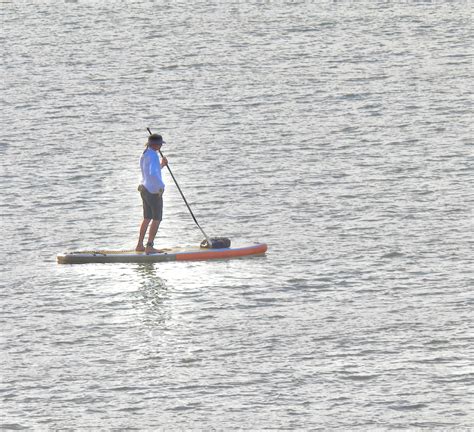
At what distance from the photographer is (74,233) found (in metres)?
27.9

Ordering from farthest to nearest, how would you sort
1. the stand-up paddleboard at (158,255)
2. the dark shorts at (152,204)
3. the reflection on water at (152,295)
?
1. the dark shorts at (152,204)
2. the stand-up paddleboard at (158,255)
3. the reflection on water at (152,295)

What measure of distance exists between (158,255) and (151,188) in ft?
3.73

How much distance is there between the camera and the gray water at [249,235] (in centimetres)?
1838

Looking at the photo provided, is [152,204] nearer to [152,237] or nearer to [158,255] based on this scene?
[152,237]

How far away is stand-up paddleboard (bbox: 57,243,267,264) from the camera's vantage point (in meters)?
25.2

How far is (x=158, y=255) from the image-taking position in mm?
25156

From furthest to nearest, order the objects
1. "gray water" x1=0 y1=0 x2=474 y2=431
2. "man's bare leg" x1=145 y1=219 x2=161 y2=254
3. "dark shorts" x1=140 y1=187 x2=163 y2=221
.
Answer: "dark shorts" x1=140 y1=187 x2=163 y2=221
"man's bare leg" x1=145 y1=219 x2=161 y2=254
"gray water" x1=0 y1=0 x2=474 y2=431

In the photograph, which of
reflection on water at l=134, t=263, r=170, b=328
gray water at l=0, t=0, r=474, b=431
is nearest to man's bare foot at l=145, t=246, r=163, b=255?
reflection on water at l=134, t=263, r=170, b=328

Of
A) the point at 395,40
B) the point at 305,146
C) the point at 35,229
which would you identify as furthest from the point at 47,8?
the point at 35,229

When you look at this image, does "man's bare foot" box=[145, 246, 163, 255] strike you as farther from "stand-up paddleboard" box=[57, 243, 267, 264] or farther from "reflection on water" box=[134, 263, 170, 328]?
"reflection on water" box=[134, 263, 170, 328]

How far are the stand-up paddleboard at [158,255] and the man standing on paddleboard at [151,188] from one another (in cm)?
18

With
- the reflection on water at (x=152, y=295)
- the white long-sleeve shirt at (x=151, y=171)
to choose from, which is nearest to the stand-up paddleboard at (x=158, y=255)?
the reflection on water at (x=152, y=295)

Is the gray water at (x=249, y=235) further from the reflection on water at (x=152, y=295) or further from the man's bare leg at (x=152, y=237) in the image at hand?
the man's bare leg at (x=152, y=237)

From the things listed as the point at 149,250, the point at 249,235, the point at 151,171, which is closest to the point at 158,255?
the point at 149,250
